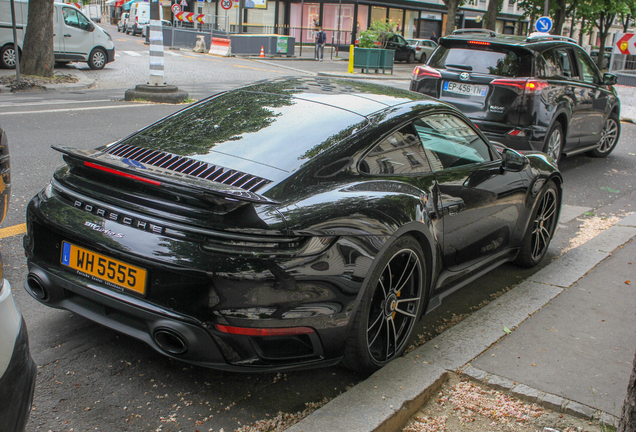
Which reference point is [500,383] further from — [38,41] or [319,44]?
[319,44]

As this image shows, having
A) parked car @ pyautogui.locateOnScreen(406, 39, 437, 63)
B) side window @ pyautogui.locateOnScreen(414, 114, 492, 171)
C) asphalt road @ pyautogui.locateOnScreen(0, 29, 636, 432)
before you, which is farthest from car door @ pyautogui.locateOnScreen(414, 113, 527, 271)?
parked car @ pyautogui.locateOnScreen(406, 39, 437, 63)

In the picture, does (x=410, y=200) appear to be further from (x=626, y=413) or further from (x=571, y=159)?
(x=571, y=159)

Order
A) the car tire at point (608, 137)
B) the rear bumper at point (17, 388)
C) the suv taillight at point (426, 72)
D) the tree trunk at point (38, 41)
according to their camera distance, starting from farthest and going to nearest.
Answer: the tree trunk at point (38, 41) → the car tire at point (608, 137) → the suv taillight at point (426, 72) → the rear bumper at point (17, 388)

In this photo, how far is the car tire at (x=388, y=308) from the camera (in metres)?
2.86

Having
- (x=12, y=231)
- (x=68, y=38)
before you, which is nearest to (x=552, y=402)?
(x=12, y=231)

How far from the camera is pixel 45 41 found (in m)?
15.5

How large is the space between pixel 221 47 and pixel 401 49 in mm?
10923

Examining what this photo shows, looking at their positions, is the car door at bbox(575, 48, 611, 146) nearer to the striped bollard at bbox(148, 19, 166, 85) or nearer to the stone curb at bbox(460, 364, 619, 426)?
the stone curb at bbox(460, 364, 619, 426)

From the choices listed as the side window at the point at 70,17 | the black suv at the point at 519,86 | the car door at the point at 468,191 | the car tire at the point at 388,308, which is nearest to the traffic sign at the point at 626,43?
the black suv at the point at 519,86

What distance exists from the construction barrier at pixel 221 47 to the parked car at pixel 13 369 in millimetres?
32379

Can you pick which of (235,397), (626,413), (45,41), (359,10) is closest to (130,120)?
(45,41)

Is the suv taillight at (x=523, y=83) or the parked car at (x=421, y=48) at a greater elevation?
the parked car at (x=421, y=48)

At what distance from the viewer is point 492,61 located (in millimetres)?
7879

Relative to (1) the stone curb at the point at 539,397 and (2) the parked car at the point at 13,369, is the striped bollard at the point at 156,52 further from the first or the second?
(2) the parked car at the point at 13,369
